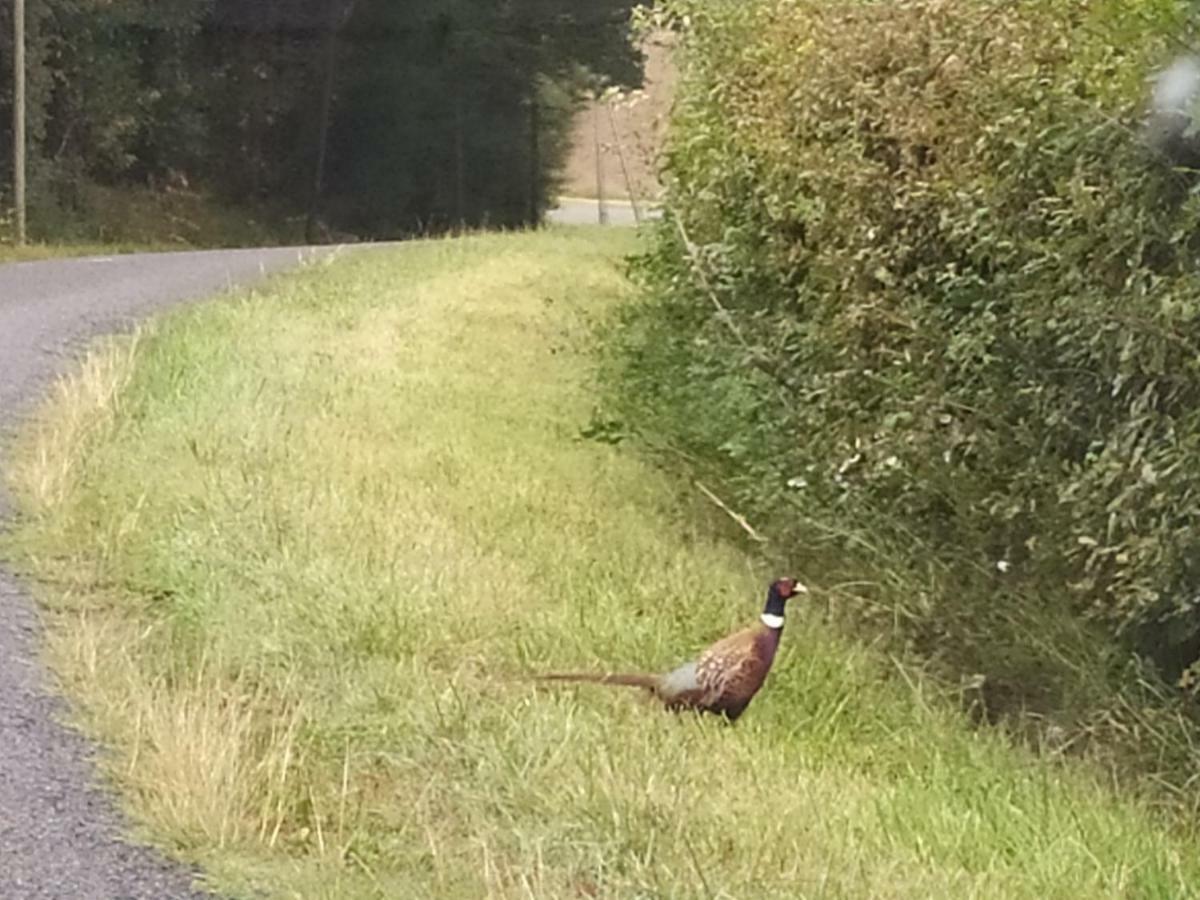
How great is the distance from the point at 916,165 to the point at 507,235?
18005 mm

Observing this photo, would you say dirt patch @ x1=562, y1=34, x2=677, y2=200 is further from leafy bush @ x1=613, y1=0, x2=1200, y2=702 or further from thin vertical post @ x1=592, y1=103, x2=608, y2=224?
thin vertical post @ x1=592, y1=103, x2=608, y2=224

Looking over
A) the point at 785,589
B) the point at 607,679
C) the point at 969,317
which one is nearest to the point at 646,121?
the point at 969,317

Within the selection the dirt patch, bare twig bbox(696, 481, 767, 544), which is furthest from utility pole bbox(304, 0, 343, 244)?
bare twig bbox(696, 481, 767, 544)

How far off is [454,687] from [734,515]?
4149mm

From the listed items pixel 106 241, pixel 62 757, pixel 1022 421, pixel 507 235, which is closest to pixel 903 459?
pixel 1022 421

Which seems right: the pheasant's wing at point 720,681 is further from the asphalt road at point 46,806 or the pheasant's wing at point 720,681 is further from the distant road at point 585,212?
the distant road at point 585,212

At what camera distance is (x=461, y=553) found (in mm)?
7781

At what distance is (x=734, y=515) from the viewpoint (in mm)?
9891

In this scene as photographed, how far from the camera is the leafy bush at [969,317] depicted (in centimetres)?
700

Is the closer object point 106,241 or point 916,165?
point 916,165

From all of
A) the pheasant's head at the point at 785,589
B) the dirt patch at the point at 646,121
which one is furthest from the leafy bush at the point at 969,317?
the dirt patch at the point at 646,121

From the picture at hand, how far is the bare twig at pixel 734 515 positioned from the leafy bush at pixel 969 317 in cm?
11

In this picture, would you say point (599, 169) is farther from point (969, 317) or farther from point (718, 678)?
point (718, 678)

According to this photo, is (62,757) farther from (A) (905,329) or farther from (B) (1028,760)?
(A) (905,329)
